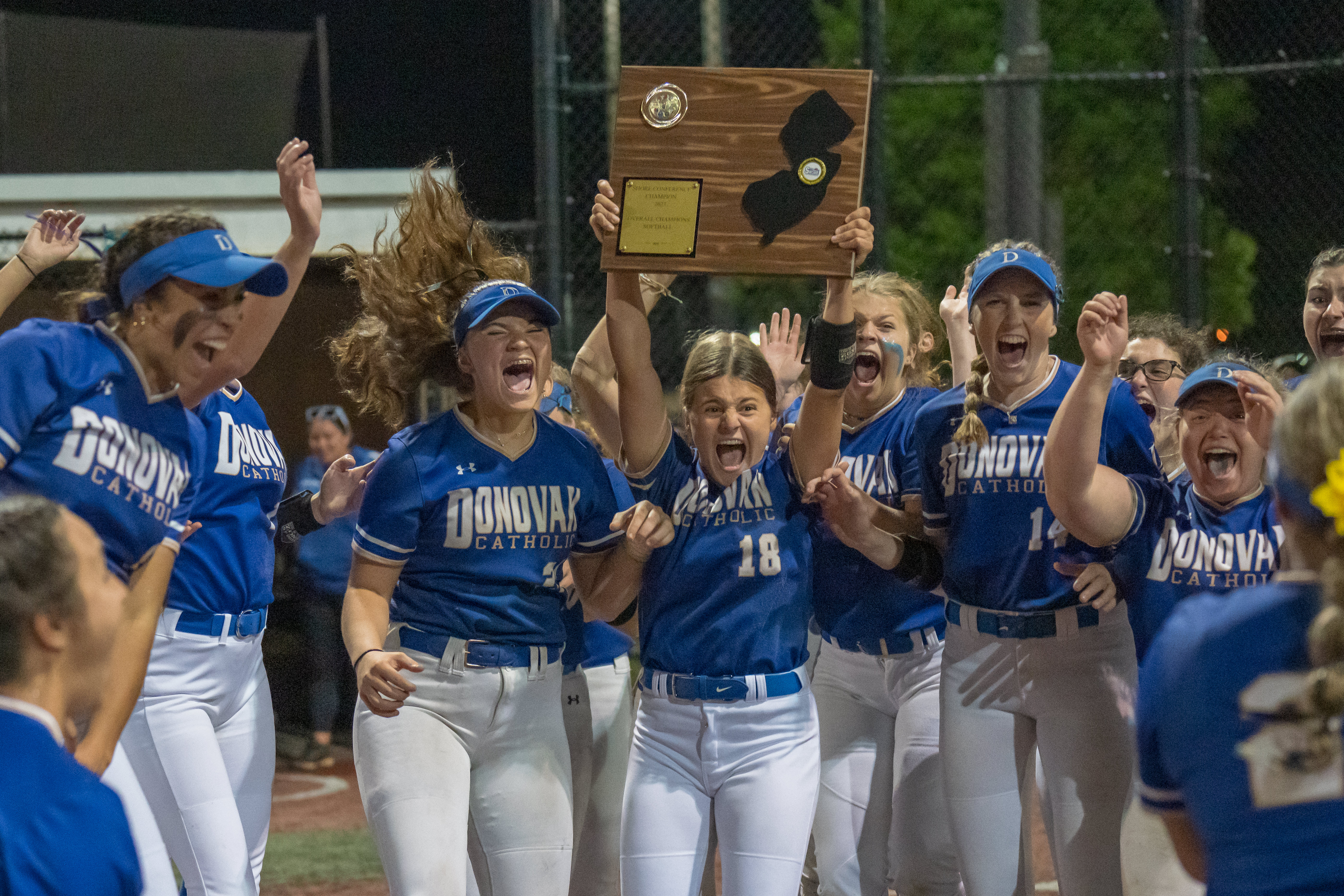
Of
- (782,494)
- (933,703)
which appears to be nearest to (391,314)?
(782,494)

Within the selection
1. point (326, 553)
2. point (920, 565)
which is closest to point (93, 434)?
point (920, 565)

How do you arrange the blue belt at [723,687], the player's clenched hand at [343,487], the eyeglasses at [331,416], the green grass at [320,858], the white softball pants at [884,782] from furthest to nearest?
1. the eyeglasses at [331,416]
2. the green grass at [320,858]
3. the player's clenched hand at [343,487]
4. the white softball pants at [884,782]
5. the blue belt at [723,687]

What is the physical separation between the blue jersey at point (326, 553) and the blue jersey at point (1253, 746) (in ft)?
21.4

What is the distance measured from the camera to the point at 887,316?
4.07 meters

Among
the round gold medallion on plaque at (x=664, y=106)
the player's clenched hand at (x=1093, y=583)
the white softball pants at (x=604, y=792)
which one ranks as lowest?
the white softball pants at (x=604, y=792)

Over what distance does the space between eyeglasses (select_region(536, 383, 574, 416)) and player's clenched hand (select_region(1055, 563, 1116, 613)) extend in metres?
1.57

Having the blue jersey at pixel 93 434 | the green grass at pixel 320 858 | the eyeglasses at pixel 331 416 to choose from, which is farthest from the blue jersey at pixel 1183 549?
the eyeglasses at pixel 331 416

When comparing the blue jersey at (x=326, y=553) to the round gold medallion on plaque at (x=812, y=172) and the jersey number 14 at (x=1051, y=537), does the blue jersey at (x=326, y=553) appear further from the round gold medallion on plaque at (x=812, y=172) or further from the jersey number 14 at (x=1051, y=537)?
the jersey number 14 at (x=1051, y=537)

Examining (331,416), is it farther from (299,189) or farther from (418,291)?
(299,189)

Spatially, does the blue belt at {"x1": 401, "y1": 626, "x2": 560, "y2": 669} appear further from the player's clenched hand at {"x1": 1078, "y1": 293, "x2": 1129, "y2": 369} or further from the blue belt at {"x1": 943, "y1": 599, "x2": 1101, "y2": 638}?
the player's clenched hand at {"x1": 1078, "y1": 293, "x2": 1129, "y2": 369}

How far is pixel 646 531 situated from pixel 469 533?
411 mm

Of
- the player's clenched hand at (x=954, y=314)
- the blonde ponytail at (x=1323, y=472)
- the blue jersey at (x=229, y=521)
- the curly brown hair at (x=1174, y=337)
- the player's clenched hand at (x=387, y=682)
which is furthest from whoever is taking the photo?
the curly brown hair at (x=1174, y=337)

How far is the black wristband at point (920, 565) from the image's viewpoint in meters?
3.64

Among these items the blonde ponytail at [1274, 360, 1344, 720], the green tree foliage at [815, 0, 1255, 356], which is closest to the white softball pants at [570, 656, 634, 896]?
the blonde ponytail at [1274, 360, 1344, 720]
